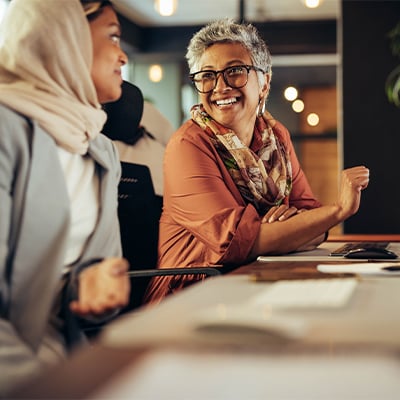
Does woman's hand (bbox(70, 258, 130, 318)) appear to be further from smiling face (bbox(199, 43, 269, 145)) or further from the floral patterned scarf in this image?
smiling face (bbox(199, 43, 269, 145))

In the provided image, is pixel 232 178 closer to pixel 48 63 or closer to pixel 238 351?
pixel 48 63

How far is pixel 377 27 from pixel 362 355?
23.8 feet

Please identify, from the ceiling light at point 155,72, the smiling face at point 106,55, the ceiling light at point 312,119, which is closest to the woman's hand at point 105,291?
the smiling face at point 106,55

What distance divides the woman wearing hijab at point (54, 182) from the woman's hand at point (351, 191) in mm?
865

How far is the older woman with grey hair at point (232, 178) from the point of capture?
214cm

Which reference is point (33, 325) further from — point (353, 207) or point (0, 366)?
point (353, 207)

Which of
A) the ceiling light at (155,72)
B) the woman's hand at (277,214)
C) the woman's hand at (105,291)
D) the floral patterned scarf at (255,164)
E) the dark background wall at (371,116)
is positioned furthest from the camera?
the ceiling light at (155,72)

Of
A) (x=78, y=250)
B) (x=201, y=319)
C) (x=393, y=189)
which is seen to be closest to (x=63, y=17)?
(x=78, y=250)

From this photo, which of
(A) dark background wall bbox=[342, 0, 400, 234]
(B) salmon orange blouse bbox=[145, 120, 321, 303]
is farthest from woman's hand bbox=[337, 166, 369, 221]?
(A) dark background wall bbox=[342, 0, 400, 234]

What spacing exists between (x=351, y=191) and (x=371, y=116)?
214 inches

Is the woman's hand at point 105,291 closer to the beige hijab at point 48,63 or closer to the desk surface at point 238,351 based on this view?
the desk surface at point 238,351

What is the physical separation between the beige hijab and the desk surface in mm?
470

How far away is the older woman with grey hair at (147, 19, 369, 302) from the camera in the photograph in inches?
84.4

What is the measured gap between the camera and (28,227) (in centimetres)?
121
